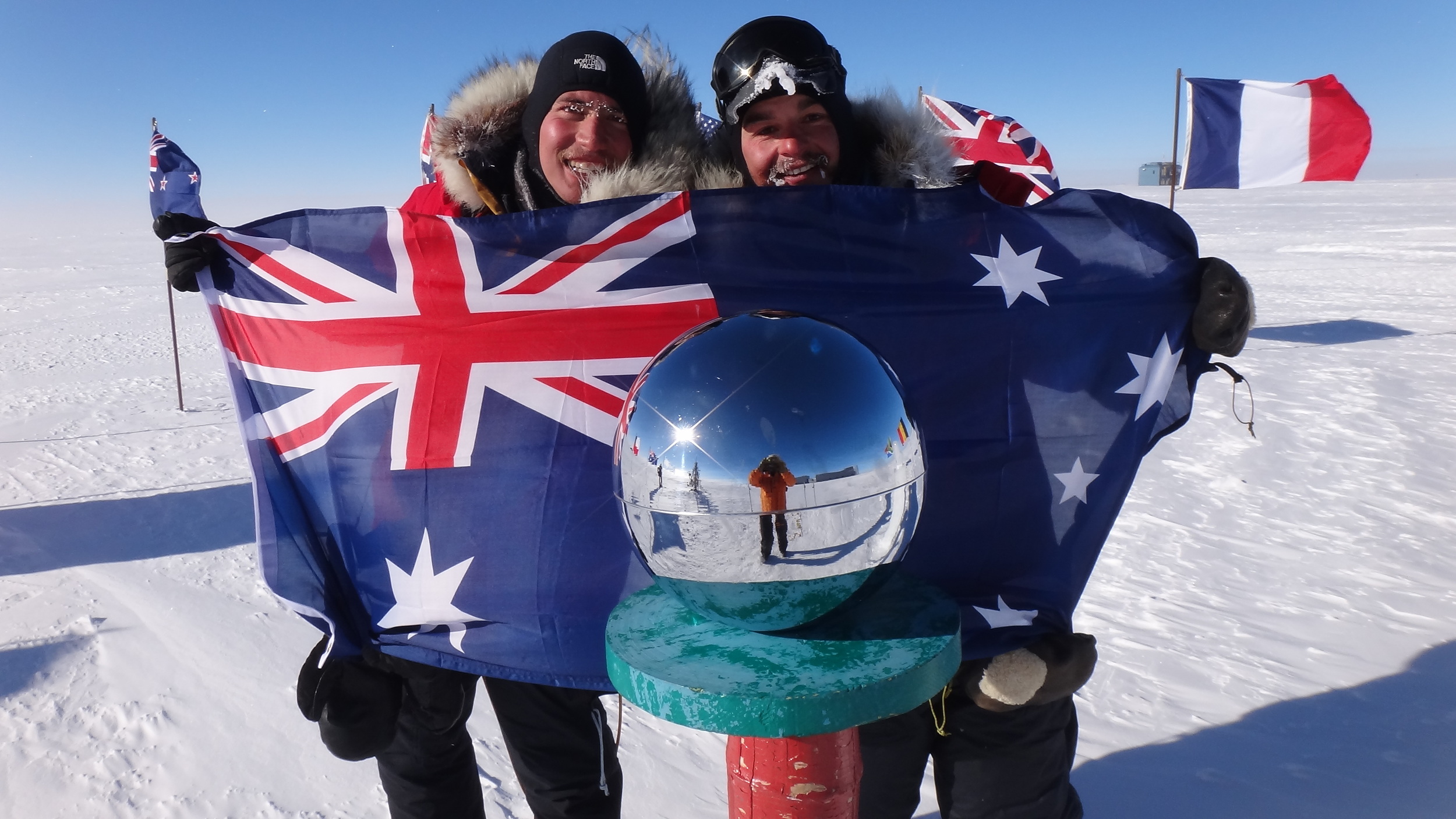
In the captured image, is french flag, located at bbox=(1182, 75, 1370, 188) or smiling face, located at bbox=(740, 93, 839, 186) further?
french flag, located at bbox=(1182, 75, 1370, 188)

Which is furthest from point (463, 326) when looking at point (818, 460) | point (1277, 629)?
point (1277, 629)

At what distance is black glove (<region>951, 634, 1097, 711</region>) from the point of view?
198 centimetres

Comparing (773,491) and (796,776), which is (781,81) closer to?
(773,491)

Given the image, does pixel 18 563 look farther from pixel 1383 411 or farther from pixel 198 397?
pixel 1383 411

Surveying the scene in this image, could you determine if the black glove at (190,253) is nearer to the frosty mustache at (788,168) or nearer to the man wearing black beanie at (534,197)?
the man wearing black beanie at (534,197)

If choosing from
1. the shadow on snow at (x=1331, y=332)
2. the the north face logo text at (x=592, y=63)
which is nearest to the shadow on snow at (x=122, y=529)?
the the north face logo text at (x=592, y=63)

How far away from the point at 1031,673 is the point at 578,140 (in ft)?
5.99

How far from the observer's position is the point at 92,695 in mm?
3195

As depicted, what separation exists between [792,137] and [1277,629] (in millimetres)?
3098

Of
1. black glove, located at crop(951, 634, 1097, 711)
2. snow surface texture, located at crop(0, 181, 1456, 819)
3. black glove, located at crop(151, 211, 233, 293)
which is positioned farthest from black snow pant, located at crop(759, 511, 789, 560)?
snow surface texture, located at crop(0, 181, 1456, 819)

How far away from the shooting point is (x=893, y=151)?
7.42 feet

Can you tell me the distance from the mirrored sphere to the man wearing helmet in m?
1.16

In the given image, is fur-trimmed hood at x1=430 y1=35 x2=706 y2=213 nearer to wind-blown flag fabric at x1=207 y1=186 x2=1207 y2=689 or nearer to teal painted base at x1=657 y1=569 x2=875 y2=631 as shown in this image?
wind-blown flag fabric at x1=207 y1=186 x2=1207 y2=689

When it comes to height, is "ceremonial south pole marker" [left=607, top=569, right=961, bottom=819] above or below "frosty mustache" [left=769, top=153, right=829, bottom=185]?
below
